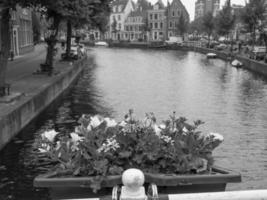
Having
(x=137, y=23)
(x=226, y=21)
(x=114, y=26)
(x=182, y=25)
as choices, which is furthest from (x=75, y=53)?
(x=114, y=26)

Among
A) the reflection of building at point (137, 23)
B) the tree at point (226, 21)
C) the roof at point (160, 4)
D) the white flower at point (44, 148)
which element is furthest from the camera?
the reflection of building at point (137, 23)

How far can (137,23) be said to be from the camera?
374ft

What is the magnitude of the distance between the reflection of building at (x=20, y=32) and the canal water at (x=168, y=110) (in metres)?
7.07

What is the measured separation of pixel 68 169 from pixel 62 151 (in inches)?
9.2

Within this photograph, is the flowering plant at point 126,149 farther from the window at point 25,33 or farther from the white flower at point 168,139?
the window at point 25,33

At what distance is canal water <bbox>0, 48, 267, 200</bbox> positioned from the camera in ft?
34.5

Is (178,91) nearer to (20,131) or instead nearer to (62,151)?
(20,131)

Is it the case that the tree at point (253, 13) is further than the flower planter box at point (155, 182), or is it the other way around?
the tree at point (253, 13)

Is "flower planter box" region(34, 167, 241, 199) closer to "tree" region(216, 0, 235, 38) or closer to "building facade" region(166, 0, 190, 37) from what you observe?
"tree" region(216, 0, 235, 38)

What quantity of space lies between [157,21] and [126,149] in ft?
350

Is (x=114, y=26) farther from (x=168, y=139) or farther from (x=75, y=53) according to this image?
(x=168, y=139)

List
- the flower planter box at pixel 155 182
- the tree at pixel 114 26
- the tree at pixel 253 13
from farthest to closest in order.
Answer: the tree at pixel 114 26 → the tree at pixel 253 13 → the flower planter box at pixel 155 182

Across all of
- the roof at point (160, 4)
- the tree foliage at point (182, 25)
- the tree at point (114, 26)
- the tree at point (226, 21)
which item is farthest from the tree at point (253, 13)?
the tree at point (114, 26)

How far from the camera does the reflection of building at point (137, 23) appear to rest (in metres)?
112
